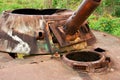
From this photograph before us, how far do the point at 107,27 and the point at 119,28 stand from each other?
46 cm

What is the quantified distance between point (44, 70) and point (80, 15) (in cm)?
88

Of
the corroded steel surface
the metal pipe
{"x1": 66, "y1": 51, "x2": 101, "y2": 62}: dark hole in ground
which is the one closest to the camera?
the corroded steel surface

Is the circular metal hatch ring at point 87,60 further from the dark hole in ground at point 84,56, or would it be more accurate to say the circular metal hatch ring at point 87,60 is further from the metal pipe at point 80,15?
the metal pipe at point 80,15

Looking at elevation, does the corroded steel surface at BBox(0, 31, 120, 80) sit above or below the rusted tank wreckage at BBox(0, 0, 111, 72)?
below

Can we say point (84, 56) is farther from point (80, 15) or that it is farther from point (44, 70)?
point (44, 70)

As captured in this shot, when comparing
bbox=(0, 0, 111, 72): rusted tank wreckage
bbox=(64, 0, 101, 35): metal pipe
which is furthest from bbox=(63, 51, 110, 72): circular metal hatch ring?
bbox=(64, 0, 101, 35): metal pipe

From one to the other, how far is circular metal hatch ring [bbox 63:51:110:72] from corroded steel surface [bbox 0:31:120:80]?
75mm

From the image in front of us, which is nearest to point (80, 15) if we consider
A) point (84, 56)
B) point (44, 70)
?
point (84, 56)

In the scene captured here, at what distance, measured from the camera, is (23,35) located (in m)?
4.77

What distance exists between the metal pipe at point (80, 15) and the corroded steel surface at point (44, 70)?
1.67ft

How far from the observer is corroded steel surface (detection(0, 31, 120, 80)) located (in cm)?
391

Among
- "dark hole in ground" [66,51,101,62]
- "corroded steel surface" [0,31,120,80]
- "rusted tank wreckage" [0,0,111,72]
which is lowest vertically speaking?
"corroded steel surface" [0,31,120,80]

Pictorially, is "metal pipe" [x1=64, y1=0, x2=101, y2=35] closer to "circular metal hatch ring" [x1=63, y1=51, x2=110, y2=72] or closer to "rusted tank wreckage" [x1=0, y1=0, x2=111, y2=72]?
"rusted tank wreckage" [x1=0, y1=0, x2=111, y2=72]

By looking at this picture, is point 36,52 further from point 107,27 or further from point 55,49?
point 107,27
